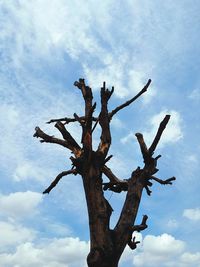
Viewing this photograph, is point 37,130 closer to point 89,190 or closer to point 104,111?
point 104,111

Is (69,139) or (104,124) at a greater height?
(104,124)

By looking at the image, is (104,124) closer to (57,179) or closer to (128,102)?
(128,102)

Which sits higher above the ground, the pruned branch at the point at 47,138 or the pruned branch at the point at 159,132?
the pruned branch at the point at 47,138

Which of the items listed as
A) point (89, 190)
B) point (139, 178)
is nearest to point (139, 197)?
point (139, 178)

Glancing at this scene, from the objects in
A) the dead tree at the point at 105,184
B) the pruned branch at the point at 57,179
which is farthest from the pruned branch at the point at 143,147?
the pruned branch at the point at 57,179

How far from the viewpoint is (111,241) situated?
7.13m

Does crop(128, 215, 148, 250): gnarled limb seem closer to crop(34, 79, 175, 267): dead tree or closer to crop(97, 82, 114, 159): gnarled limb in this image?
crop(34, 79, 175, 267): dead tree

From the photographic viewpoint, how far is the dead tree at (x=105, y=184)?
279 inches

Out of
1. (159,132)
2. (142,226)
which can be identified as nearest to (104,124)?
(159,132)

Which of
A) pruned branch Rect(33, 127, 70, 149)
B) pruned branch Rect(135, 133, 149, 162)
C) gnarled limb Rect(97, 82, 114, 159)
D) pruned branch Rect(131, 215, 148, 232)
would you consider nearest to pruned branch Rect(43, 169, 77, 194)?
pruned branch Rect(33, 127, 70, 149)

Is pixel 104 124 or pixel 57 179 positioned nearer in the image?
pixel 57 179

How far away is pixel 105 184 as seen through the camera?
928 centimetres

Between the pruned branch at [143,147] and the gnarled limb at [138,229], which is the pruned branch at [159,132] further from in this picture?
the gnarled limb at [138,229]

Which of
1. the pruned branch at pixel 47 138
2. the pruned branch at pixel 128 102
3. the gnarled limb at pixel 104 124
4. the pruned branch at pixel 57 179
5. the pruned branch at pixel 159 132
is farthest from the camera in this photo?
the pruned branch at pixel 128 102
